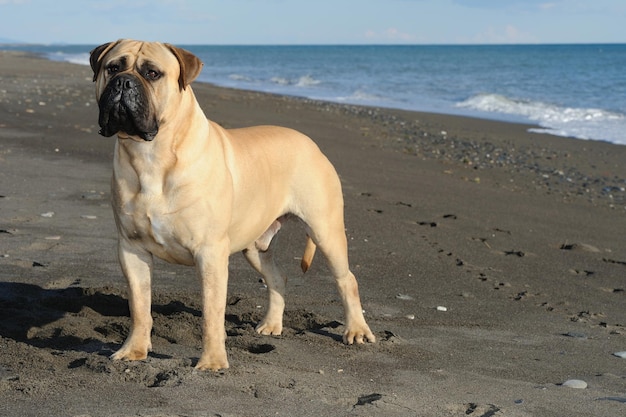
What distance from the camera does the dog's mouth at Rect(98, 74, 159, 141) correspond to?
4.11 metres

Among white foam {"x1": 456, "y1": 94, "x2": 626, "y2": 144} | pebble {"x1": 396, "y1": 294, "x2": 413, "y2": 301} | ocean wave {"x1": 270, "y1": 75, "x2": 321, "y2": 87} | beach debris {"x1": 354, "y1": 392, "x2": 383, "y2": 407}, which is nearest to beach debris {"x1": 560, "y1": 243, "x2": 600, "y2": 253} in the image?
pebble {"x1": 396, "y1": 294, "x2": 413, "y2": 301}

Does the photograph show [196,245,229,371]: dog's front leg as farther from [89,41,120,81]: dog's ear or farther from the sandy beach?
[89,41,120,81]: dog's ear

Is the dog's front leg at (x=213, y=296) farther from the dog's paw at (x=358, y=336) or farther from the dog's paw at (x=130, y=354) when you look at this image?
the dog's paw at (x=358, y=336)

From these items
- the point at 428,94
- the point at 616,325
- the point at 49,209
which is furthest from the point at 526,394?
the point at 428,94

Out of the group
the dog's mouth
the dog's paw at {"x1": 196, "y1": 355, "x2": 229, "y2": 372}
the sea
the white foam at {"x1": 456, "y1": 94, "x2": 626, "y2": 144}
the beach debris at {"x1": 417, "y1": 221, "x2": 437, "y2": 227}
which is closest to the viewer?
the dog's mouth

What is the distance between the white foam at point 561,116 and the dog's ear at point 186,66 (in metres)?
15.6

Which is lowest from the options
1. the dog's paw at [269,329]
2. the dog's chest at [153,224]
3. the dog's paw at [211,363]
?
the dog's paw at [269,329]

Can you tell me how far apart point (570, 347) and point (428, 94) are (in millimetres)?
29387

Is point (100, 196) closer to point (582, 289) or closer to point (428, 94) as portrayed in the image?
point (582, 289)

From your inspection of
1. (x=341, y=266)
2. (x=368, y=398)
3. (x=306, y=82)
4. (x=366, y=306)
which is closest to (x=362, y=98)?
(x=306, y=82)

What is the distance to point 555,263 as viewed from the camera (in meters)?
7.75

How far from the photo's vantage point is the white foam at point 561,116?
20000 mm

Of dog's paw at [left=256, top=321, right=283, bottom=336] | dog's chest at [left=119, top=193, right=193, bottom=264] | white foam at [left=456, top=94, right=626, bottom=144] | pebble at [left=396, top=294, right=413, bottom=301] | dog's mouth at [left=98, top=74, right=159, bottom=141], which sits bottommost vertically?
pebble at [left=396, top=294, right=413, bottom=301]

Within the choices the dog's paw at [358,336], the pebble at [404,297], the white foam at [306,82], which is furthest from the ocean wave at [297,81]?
the dog's paw at [358,336]
